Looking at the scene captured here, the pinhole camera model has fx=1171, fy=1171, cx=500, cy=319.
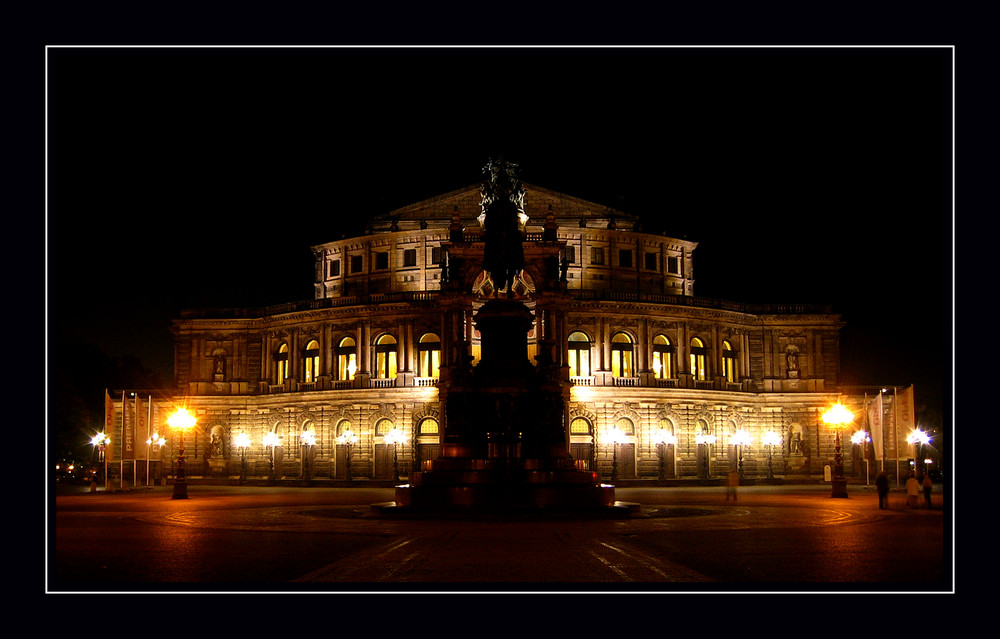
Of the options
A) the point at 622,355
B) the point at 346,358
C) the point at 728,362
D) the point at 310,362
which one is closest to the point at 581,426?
the point at 622,355

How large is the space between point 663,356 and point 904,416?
24.9 metres

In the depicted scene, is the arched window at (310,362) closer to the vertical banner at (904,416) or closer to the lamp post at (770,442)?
the lamp post at (770,442)

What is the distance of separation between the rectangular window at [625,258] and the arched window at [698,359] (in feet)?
27.8

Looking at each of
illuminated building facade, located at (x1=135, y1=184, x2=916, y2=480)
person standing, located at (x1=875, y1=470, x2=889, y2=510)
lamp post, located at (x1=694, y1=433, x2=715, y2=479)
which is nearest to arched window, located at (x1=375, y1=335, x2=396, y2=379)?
illuminated building facade, located at (x1=135, y1=184, x2=916, y2=480)

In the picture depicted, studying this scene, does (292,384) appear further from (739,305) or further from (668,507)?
(668,507)

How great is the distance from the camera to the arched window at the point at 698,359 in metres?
79.1

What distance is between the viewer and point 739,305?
81250mm

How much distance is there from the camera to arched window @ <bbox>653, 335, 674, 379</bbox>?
77.7 m

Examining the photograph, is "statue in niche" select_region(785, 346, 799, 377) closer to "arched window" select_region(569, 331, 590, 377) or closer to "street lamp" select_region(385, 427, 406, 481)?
"arched window" select_region(569, 331, 590, 377)

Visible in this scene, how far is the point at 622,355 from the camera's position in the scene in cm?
7712

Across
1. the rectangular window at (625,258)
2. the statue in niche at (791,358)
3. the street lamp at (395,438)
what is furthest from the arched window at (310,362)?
the statue in niche at (791,358)

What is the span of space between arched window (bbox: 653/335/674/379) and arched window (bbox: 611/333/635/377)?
71.3 inches

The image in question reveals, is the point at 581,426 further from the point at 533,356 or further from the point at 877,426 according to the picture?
the point at 877,426
